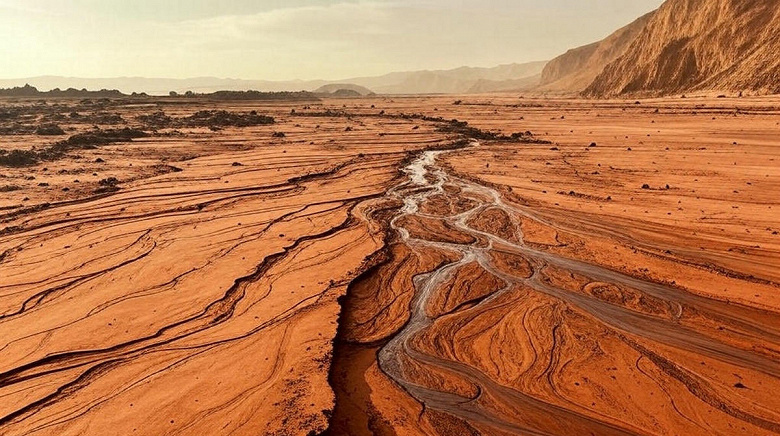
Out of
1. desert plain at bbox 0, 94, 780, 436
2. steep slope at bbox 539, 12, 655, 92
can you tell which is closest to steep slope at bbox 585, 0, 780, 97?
desert plain at bbox 0, 94, 780, 436

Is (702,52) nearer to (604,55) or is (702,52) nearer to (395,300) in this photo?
(395,300)

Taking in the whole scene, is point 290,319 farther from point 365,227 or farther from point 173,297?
point 365,227

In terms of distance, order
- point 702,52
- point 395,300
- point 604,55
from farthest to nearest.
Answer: point 604,55 < point 702,52 < point 395,300

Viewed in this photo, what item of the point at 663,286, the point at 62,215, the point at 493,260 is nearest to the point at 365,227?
the point at 493,260

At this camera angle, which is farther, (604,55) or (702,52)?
(604,55)

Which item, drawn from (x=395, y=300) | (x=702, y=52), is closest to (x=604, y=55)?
(x=702, y=52)

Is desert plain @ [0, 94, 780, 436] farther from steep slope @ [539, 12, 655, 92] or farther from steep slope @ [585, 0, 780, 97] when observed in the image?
steep slope @ [539, 12, 655, 92]

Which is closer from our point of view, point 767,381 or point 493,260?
point 767,381
